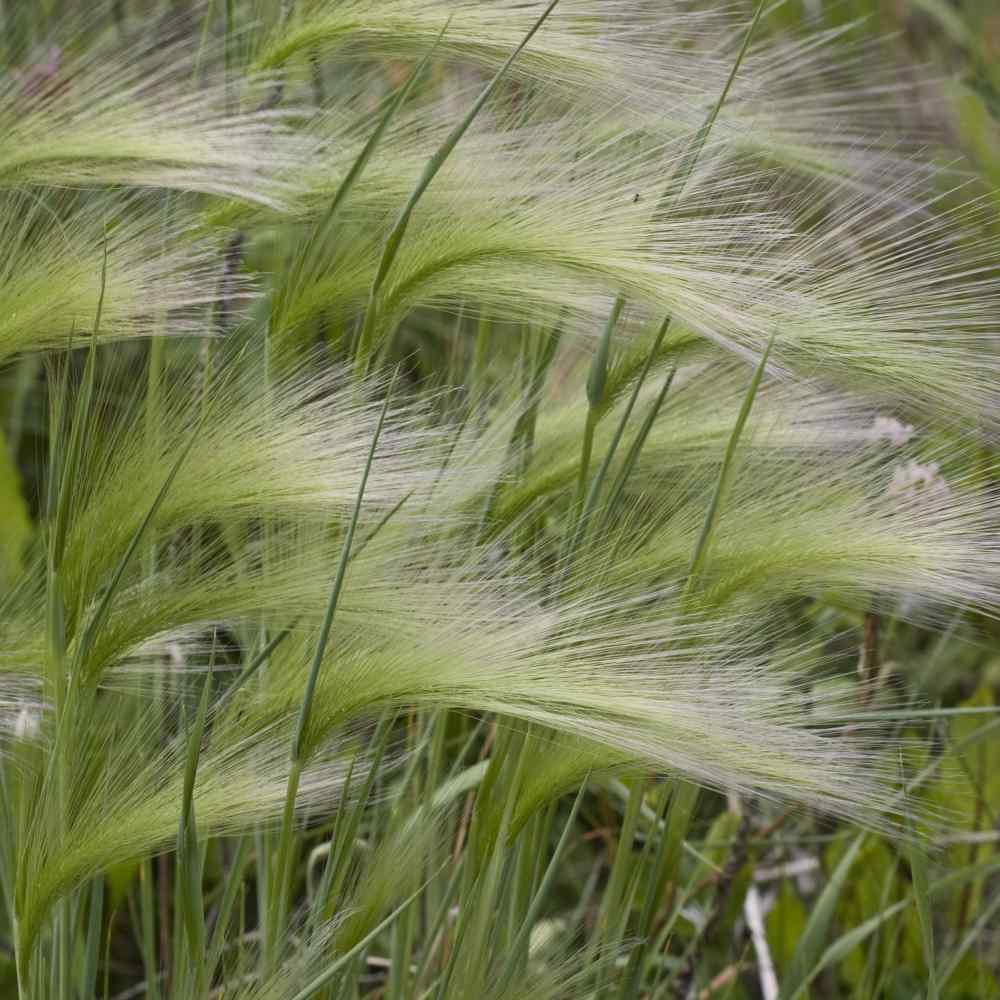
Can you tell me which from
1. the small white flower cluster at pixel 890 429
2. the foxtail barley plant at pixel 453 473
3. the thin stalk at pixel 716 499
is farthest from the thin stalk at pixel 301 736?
the small white flower cluster at pixel 890 429

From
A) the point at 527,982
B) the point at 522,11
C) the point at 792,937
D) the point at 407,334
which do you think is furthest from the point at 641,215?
the point at 407,334

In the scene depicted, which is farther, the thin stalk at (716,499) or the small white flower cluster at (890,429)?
the small white flower cluster at (890,429)

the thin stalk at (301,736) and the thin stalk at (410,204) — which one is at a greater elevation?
the thin stalk at (410,204)

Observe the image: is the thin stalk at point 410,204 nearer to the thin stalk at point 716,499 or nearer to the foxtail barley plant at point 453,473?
the foxtail barley plant at point 453,473

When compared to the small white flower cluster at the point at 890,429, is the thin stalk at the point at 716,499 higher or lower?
higher

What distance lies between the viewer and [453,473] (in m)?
0.68

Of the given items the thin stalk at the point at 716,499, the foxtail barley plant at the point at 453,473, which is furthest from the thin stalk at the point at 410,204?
the thin stalk at the point at 716,499

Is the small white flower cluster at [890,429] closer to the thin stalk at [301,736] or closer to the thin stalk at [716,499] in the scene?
the thin stalk at [716,499]

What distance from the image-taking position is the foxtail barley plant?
61 cm

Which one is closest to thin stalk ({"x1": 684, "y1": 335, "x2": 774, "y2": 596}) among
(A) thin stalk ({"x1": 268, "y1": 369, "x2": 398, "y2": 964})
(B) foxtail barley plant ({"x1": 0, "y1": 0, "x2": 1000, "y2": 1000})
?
(B) foxtail barley plant ({"x1": 0, "y1": 0, "x2": 1000, "y2": 1000})

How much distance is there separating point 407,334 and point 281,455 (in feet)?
3.28

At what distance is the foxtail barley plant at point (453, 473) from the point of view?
61cm

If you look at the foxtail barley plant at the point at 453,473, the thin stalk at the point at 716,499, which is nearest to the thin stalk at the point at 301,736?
the foxtail barley plant at the point at 453,473

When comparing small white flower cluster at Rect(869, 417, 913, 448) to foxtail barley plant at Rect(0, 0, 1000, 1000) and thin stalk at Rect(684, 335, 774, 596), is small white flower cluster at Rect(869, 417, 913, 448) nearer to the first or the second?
foxtail barley plant at Rect(0, 0, 1000, 1000)
